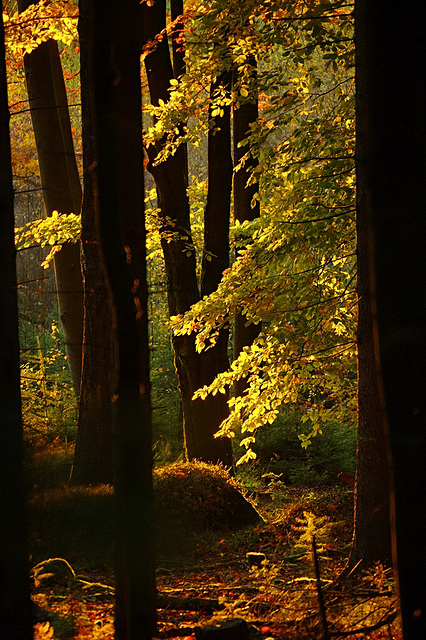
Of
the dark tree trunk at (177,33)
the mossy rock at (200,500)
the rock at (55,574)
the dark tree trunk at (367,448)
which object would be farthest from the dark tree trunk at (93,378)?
the dark tree trunk at (367,448)

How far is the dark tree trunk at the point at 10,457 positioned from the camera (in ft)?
11.0

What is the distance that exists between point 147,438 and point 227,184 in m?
7.42

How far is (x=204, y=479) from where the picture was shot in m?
8.59

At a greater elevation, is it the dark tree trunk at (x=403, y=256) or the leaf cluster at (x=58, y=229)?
the leaf cluster at (x=58, y=229)

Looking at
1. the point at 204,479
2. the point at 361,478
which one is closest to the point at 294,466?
the point at 204,479

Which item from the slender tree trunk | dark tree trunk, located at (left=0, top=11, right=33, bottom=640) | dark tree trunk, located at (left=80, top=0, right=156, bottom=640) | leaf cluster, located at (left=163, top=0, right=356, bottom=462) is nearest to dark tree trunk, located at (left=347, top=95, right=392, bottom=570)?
the slender tree trunk

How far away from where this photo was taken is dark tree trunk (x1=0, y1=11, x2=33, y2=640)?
3.34 metres

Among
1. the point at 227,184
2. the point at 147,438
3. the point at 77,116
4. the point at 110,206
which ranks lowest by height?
the point at 147,438

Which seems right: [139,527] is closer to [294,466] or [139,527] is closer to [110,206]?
[110,206]

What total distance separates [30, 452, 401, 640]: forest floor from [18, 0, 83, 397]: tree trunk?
175 inches

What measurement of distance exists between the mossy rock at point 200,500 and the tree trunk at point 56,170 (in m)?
3.60

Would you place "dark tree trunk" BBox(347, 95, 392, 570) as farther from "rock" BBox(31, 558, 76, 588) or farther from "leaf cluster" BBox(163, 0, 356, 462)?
"rock" BBox(31, 558, 76, 588)

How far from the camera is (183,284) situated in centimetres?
1025

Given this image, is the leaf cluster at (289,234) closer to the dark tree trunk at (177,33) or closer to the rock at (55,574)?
the rock at (55,574)
